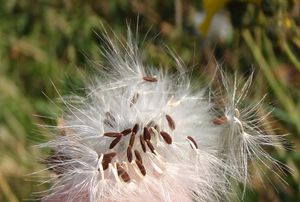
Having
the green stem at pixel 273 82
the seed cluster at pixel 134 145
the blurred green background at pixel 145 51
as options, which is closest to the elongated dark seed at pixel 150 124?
the seed cluster at pixel 134 145

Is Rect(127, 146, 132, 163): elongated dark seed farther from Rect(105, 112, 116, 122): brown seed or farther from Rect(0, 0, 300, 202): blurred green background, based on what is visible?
Rect(0, 0, 300, 202): blurred green background

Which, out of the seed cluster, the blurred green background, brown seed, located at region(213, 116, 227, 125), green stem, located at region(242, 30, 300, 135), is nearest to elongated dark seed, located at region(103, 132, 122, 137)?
the seed cluster

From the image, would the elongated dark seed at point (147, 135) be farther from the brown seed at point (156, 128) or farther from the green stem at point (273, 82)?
the green stem at point (273, 82)

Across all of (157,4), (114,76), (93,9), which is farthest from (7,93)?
(114,76)

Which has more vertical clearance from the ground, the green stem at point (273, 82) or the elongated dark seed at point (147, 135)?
the green stem at point (273, 82)

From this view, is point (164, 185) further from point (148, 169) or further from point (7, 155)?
point (7, 155)

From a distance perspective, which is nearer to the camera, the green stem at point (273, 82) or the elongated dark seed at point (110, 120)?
the elongated dark seed at point (110, 120)

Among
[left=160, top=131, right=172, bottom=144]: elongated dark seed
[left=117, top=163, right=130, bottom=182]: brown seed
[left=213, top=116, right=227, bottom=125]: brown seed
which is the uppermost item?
[left=213, top=116, right=227, bottom=125]: brown seed
